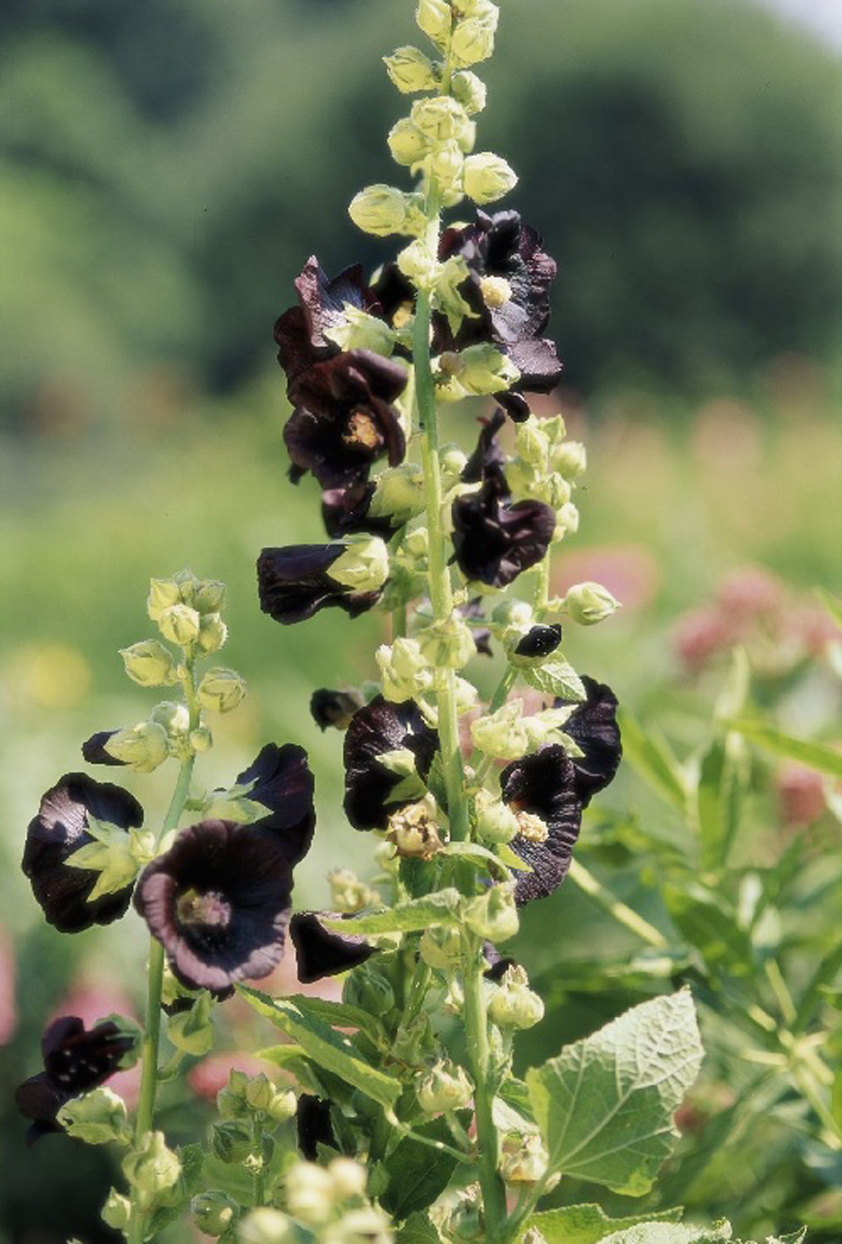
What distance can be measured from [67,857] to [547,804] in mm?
202

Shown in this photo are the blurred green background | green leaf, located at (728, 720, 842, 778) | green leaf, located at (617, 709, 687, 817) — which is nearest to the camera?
green leaf, located at (728, 720, 842, 778)

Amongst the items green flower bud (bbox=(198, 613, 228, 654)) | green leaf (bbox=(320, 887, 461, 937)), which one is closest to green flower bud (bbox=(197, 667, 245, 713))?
green flower bud (bbox=(198, 613, 228, 654))

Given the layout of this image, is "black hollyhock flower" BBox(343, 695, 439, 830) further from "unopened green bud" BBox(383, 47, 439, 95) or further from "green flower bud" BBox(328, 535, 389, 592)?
"unopened green bud" BBox(383, 47, 439, 95)

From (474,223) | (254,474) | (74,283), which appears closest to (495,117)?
(74,283)

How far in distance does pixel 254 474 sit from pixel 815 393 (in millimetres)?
4341

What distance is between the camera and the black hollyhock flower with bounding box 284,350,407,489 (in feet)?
2.08

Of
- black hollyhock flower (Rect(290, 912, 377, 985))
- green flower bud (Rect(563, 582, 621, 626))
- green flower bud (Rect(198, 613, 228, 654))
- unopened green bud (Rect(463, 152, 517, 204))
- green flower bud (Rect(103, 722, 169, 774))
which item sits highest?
unopened green bud (Rect(463, 152, 517, 204))

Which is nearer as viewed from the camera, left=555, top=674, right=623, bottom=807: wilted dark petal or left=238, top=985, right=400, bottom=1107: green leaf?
left=238, top=985, right=400, bottom=1107: green leaf

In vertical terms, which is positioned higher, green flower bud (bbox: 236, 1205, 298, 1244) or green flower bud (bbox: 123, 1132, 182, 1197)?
green flower bud (bbox: 236, 1205, 298, 1244)

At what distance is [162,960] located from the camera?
2.09 feet

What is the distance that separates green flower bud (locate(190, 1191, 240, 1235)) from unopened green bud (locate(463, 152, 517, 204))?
42cm

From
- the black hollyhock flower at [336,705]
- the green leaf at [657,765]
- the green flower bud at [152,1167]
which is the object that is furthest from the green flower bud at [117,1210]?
the green leaf at [657,765]

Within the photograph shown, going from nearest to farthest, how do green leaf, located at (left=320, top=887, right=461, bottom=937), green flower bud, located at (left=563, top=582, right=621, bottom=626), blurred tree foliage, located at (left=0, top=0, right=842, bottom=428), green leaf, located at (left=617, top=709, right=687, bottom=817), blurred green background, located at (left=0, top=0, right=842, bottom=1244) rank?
green leaf, located at (left=320, top=887, right=461, bottom=937)
green flower bud, located at (left=563, top=582, right=621, bottom=626)
green leaf, located at (left=617, top=709, right=687, bottom=817)
blurred green background, located at (left=0, top=0, right=842, bottom=1244)
blurred tree foliage, located at (left=0, top=0, right=842, bottom=428)

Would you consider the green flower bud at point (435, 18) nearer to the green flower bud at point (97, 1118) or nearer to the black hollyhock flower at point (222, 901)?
the black hollyhock flower at point (222, 901)
